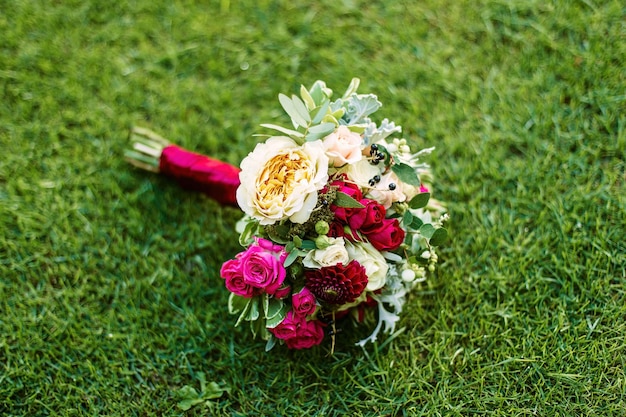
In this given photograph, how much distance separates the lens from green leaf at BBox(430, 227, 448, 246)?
1906 mm

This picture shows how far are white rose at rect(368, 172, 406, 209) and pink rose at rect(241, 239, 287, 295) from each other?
1.15ft

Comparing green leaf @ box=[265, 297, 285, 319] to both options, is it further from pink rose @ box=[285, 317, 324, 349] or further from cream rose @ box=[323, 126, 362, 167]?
cream rose @ box=[323, 126, 362, 167]

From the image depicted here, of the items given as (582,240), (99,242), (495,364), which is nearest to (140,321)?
(99,242)

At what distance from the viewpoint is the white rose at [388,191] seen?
1882mm

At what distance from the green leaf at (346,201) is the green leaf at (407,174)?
0.20 m

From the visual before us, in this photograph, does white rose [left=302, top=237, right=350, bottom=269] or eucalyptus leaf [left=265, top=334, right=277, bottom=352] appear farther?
eucalyptus leaf [left=265, top=334, right=277, bottom=352]

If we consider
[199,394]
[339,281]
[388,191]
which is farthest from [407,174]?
[199,394]

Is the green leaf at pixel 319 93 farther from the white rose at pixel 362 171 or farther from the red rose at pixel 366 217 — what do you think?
the red rose at pixel 366 217

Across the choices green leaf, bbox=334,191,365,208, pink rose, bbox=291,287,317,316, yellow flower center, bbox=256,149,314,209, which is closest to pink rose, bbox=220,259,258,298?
pink rose, bbox=291,287,317,316

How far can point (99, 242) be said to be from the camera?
2379 millimetres

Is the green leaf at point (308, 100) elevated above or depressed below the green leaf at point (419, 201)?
above

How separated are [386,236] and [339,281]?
204 mm

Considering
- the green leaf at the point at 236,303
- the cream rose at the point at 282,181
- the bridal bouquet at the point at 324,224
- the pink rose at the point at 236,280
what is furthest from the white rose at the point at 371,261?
the green leaf at the point at 236,303

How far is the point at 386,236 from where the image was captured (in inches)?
72.5
